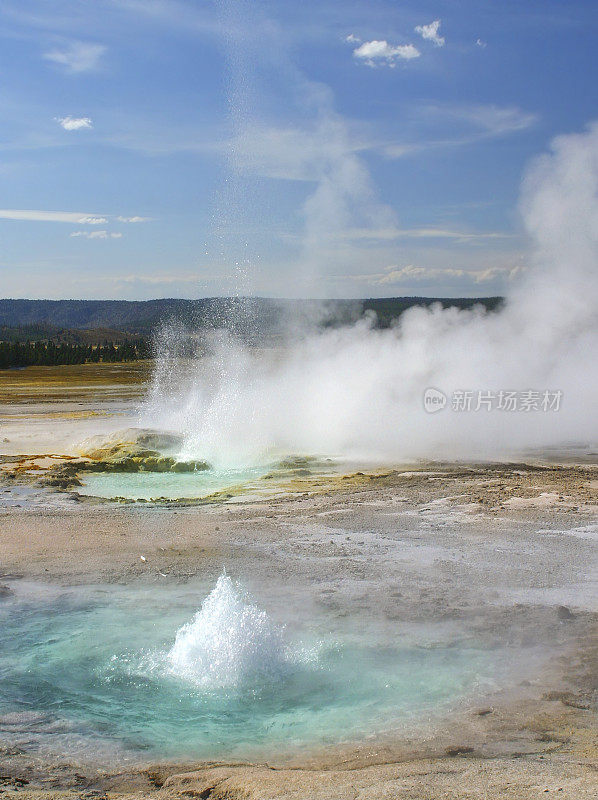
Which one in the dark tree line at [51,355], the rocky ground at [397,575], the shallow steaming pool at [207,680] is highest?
the dark tree line at [51,355]

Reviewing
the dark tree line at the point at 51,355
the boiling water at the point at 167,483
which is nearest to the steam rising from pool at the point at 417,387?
the boiling water at the point at 167,483

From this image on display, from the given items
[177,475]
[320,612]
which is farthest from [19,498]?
[320,612]

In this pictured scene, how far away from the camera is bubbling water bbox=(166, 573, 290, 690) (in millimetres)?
5160

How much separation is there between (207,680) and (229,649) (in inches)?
13.5

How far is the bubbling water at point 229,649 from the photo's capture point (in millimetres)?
5160

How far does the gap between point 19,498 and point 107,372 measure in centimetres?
4101

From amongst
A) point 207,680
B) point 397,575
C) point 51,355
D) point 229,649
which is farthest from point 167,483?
point 51,355

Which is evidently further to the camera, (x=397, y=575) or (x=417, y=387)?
(x=417, y=387)

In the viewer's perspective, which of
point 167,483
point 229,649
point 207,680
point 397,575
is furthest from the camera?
point 167,483

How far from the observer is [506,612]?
6.24 metres

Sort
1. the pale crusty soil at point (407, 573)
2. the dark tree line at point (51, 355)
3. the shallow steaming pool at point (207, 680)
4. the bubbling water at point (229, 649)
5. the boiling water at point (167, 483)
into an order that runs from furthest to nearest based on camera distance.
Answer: the dark tree line at point (51, 355)
the boiling water at point (167, 483)
the bubbling water at point (229, 649)
the shallow steaming pool at point (207, 680)
the pale crusty soil at point (407, 573)

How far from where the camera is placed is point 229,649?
540 cm

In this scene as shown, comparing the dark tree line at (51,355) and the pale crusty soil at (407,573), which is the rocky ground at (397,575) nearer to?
the pale crusty soil at (407,573)

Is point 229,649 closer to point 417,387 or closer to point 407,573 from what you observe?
point 407,573
